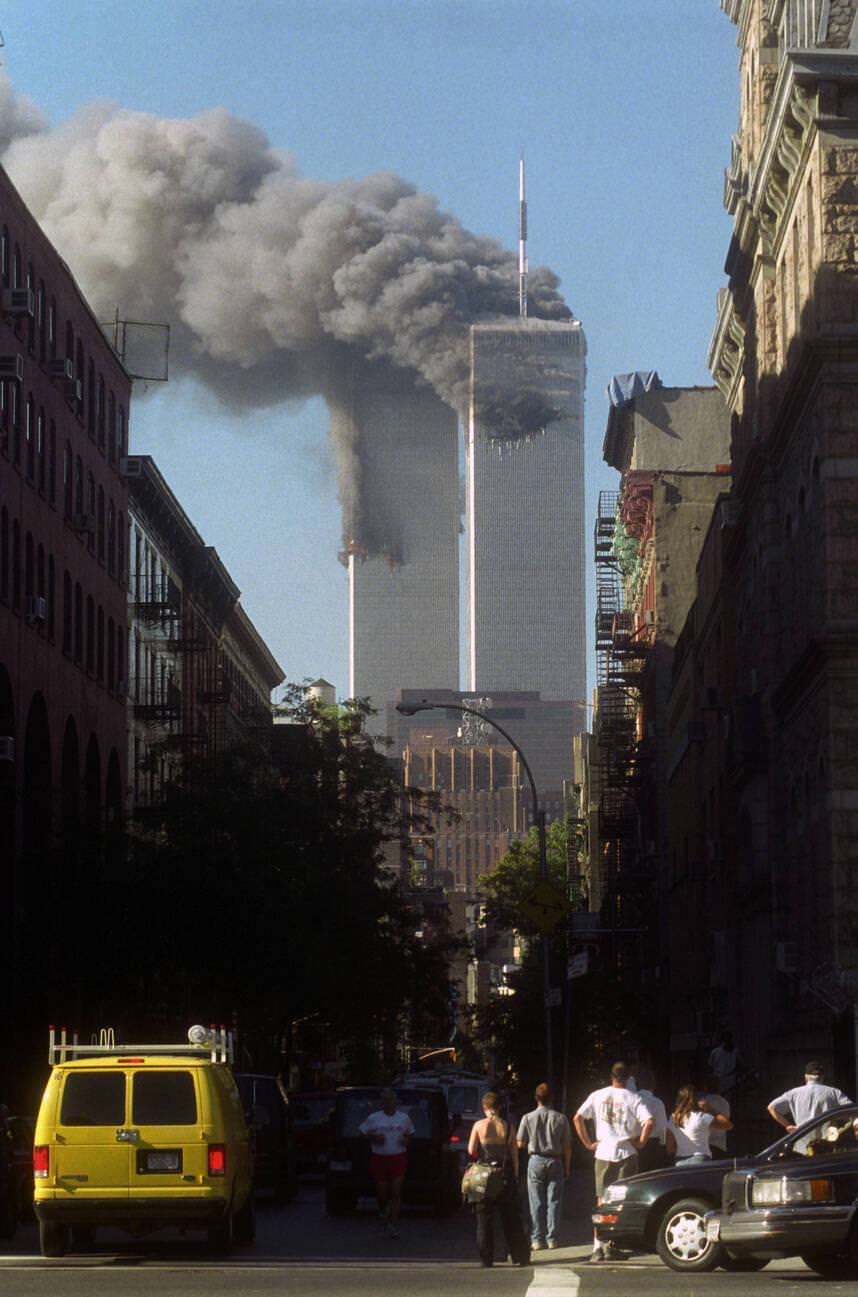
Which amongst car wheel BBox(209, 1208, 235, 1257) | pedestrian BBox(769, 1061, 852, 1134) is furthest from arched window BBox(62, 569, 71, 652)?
pedestrian BBox(769, 1061, 852, 1134)

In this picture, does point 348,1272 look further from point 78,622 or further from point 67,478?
point 78,622

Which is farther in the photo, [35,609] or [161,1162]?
[35,609]

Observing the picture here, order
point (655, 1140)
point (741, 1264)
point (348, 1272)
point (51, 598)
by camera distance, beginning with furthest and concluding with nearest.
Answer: point (51, 598), point (655, 1140), point (348, 1272), point (741, 1264)

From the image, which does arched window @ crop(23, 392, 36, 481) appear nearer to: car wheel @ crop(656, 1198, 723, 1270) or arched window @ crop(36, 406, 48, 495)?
arched window @ crop(36, 406, 48, 495)

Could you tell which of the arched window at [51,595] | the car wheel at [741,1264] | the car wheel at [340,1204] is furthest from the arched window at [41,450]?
the car wheel at [741,1264]

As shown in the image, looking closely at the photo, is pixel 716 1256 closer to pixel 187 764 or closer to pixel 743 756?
pixel 743 756

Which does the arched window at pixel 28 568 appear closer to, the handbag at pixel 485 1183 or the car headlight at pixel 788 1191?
the handbag at pixel 485 1183

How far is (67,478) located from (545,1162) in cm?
4244

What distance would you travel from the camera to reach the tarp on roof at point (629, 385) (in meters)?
93.5

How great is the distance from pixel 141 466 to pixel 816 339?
40363 mm

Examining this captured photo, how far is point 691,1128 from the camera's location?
25.0m

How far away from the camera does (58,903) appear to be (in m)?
55.6

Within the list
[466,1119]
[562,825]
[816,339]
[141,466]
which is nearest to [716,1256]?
[816,339]

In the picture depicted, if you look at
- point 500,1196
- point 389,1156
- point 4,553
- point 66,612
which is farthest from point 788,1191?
point 66,612
